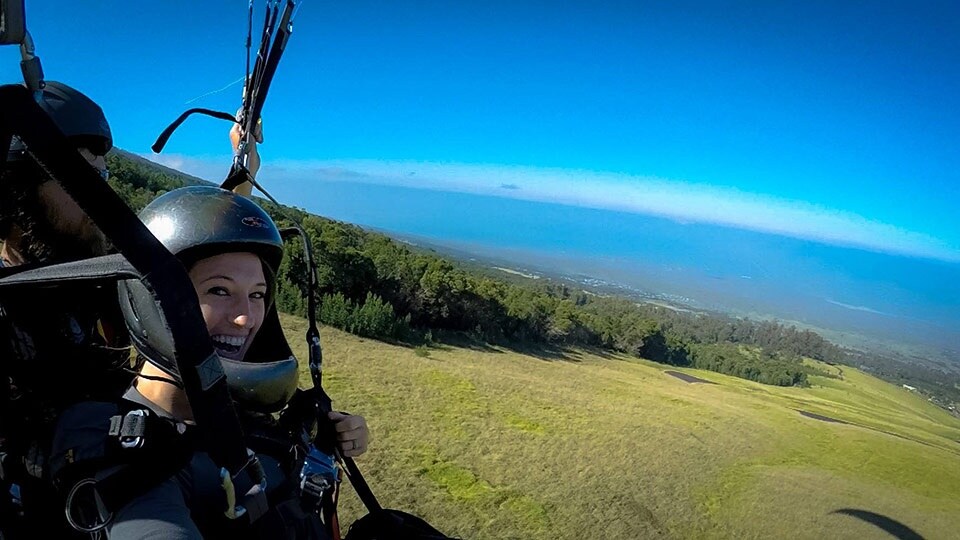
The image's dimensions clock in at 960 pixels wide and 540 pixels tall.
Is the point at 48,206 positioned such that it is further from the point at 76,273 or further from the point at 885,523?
the point at 885,523

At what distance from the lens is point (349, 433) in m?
2.55

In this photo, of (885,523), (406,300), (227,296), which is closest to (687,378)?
(406,300)

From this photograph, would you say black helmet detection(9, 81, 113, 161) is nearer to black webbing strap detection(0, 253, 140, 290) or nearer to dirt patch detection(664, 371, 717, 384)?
black webbing strap detection(0, 253, 140, 290)

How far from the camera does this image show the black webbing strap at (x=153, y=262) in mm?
983

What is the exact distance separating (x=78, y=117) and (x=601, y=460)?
6.81 m

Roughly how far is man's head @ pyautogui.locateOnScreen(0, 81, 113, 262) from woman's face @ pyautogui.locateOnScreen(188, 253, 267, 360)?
952 millimetres

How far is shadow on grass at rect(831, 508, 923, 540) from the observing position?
6.59m

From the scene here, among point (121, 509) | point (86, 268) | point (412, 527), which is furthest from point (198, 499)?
point (412, 527)

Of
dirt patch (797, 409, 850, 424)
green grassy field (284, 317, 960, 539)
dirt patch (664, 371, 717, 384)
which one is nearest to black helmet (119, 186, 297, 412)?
green grassy field (284, 317, 960, 539)

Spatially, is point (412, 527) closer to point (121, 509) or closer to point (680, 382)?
point (121, 509)

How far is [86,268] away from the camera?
4.12 feet

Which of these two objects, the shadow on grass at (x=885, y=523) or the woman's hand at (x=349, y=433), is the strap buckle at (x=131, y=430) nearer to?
the woman's hand at (x=349, y=433)

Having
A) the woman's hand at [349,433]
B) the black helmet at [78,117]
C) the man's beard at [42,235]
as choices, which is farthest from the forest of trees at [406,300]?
the woman's hand at [349,433]

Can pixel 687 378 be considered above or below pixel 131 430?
below
